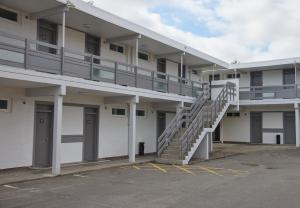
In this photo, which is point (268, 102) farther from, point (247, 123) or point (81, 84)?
point (81, 84)

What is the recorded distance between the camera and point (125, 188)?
10242mm

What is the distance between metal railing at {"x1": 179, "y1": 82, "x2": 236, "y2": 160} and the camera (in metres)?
16.5

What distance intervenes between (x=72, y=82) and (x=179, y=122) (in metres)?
7.02

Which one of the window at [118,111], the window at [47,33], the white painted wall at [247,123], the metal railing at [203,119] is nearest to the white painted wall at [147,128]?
the window at [118,111]

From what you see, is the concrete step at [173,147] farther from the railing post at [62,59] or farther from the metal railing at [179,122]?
the railing post at [62,59]

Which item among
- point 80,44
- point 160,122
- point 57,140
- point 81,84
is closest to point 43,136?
point 57,140

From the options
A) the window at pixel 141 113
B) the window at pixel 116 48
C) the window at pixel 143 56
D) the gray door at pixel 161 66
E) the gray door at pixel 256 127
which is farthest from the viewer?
the gray door at pixel 256 127

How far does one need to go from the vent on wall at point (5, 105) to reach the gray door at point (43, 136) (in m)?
1.30

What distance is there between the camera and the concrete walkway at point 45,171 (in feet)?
37.1

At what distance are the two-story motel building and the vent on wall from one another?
36 millimetres

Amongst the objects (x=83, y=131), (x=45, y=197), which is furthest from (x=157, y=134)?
(x=45, y=197)

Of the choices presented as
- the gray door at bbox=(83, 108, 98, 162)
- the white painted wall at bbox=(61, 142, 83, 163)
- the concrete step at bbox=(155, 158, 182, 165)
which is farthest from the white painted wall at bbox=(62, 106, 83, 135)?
the concrete step at bbox=(155, 158, 182, 165)

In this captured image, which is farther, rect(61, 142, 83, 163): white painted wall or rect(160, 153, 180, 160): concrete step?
rect(160, 153, 180, 160): concrete step

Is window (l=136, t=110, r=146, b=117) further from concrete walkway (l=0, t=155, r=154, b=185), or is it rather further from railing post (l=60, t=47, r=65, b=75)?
railing post (l=60, t=47, r=65, b=75)
